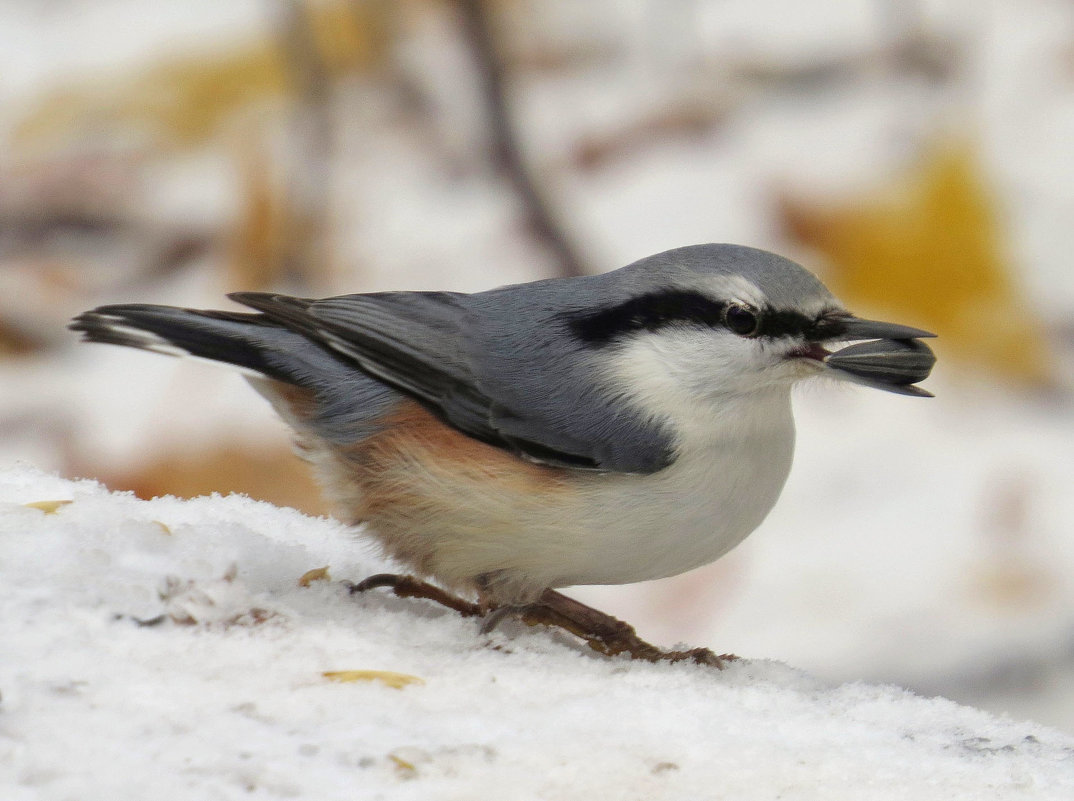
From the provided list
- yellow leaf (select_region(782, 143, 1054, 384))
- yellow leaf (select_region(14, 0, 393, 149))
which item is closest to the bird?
yellow leaf (select_region(782, 143, 1054, 384))

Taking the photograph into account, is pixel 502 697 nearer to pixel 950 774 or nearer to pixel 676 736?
pixel 676 736

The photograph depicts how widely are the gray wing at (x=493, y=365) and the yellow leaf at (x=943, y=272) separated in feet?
7.45

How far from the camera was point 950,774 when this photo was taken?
130 cm

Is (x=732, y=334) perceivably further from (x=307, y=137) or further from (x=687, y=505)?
(x=307, y=137)

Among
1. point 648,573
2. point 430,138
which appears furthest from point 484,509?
point 430,138

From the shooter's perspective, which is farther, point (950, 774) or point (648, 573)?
point (648, 573)

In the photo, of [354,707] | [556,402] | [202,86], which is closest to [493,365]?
[556,402]

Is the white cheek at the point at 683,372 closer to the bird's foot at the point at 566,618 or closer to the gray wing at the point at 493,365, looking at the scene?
the gray wing at the point at 493,365

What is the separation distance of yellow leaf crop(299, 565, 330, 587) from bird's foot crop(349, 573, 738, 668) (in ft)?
0.14

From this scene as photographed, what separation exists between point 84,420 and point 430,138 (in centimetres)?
177

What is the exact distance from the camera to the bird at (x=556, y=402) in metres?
1.62

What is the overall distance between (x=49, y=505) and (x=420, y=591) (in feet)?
1.60

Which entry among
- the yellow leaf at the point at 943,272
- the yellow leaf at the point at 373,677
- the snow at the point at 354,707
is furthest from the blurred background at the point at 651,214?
the yellow leaf at the point at 373,677

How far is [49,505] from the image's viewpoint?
1613 millimetres
